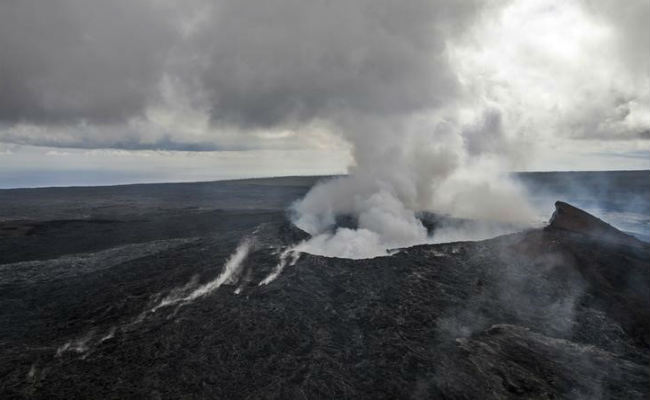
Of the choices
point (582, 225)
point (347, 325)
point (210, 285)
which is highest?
point (582, 225)

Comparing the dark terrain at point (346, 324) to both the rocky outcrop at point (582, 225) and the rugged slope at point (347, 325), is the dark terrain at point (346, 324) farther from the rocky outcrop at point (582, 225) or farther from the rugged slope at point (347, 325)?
the rocky outcrop at point (582, 225)

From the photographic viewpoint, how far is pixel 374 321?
20.6m

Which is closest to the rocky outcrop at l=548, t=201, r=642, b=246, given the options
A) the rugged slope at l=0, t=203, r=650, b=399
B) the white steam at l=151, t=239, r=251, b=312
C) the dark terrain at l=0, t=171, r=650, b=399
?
the dark terrain at l=0, t=171, r=650, b=399

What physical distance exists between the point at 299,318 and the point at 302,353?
3238 mm

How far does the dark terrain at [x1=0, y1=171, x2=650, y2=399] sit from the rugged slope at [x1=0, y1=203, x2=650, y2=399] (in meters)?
0.08

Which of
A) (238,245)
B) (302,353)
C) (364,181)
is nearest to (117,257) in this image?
(238,245)

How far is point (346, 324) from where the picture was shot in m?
20.5

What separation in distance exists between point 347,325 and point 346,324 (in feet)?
0.39

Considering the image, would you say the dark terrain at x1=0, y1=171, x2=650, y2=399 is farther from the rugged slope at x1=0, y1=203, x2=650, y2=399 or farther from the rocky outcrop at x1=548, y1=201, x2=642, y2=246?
the rocky outcrop at x1=548, y1=201, x2=642, y2=246

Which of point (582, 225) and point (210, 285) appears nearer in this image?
point (210, 285)

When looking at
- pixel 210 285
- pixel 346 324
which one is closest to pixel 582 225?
pixel 346 324

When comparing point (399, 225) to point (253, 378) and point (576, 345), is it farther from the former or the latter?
point (253, 378)

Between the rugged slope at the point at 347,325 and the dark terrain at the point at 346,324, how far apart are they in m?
0.08

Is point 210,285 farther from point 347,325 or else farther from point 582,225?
point 582,225
